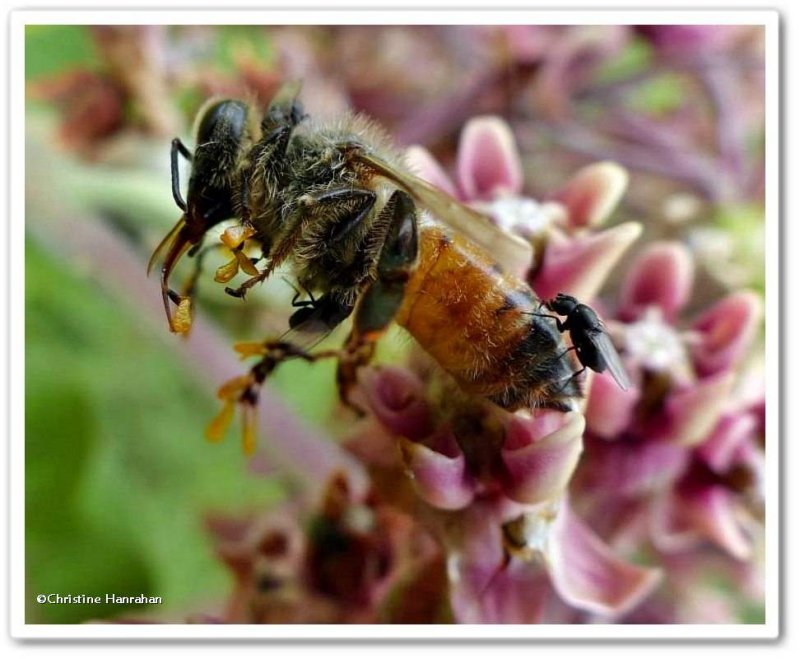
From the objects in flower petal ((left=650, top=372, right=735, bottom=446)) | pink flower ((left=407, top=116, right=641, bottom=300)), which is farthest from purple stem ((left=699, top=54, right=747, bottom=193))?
flower petal ((left=650, top=372, right=735, bottom=446))

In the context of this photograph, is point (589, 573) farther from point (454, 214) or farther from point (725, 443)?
point (454, 214)

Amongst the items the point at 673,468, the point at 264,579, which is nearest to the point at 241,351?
the point at 264,579

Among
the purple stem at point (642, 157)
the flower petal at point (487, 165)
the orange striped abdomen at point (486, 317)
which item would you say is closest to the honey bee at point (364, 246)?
the orange striped abdomen at point (486, 317)

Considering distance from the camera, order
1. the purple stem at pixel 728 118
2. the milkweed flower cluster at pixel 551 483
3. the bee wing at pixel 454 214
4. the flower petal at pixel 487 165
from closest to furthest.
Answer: the bee wing at pixel 454 214
the milkweed flower cluster at pixel 551 483
the flower petal at pixel 487 165
the purple stem at pixel 728 118

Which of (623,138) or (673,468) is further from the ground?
(623,138)

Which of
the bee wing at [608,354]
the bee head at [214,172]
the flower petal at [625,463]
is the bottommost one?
the flower petal at [625,463]

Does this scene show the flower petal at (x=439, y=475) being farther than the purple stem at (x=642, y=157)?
No

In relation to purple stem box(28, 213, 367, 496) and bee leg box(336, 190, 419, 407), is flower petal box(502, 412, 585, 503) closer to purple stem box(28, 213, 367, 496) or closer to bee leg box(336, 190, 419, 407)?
bee leg box(336, 190, 419, 407)

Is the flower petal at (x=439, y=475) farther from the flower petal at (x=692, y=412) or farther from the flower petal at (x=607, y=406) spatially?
the flower petal at (x=692, y=412)
